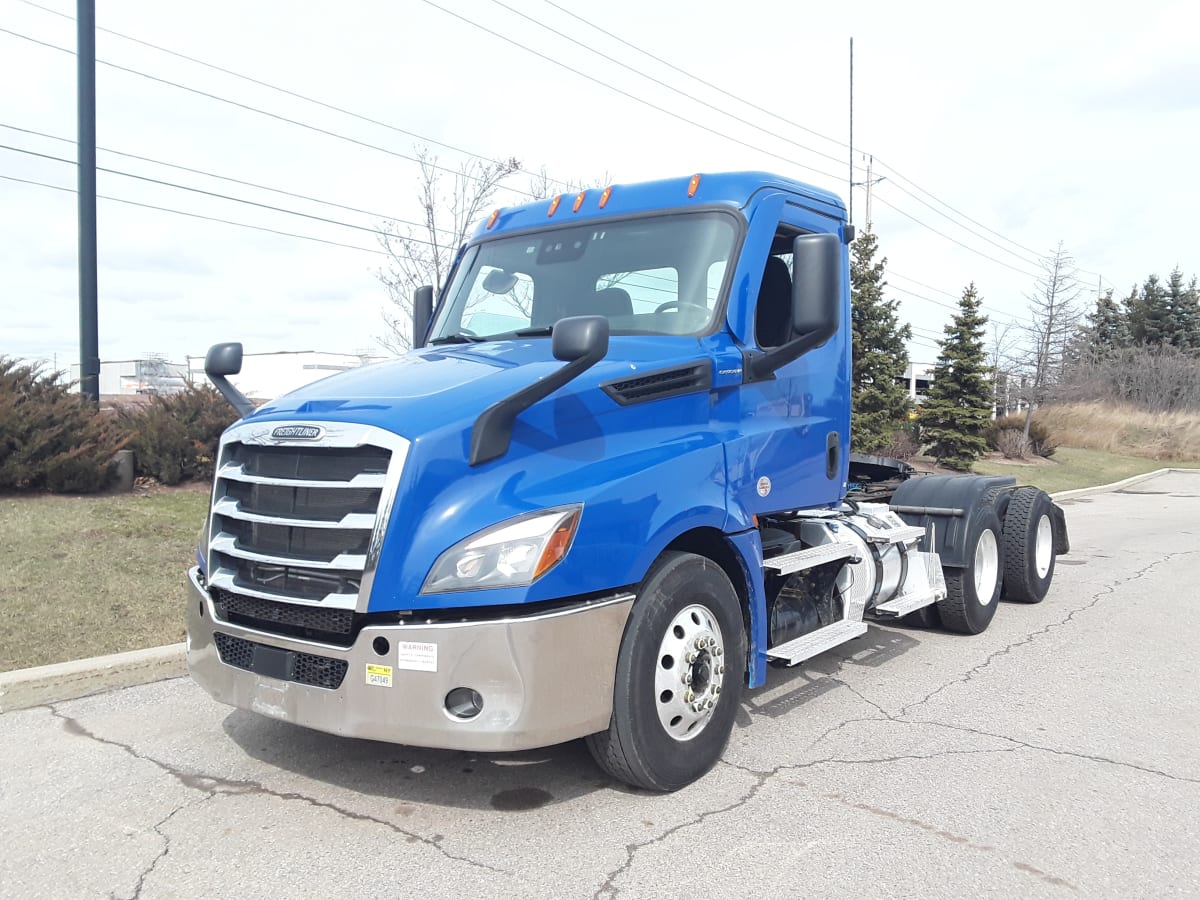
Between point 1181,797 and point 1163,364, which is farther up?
point 1163,364

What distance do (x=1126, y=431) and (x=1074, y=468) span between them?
1352 cm

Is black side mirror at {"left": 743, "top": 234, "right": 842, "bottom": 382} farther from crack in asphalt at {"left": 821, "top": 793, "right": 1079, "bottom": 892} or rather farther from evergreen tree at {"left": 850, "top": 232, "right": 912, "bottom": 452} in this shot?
evergreen tree at {"left": 850, "top": 232, "right": 912, "bottom": 452}

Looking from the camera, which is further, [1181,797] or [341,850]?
[1181,797]

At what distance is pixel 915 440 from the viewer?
2828 centimetres

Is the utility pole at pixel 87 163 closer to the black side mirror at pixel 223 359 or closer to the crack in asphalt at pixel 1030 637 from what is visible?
the black side mirror at pixel 223 359

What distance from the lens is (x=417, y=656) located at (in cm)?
354

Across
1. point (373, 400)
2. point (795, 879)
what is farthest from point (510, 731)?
point (373, 400)

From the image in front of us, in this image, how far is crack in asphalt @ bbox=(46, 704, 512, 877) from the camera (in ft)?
12.1

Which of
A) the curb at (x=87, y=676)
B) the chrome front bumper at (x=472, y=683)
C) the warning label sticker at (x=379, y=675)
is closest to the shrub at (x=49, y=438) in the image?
the curb at (x=87, y=676)

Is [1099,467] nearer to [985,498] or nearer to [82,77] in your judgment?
[985,498]

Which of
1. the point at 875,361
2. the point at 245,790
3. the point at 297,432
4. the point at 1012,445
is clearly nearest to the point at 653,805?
the point at 245,790

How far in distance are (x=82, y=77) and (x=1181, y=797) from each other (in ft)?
42.3

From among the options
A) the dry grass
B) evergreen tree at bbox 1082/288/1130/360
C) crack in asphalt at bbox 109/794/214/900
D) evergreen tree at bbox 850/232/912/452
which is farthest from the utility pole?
evergreen tree at bbox 1082/288/1130/360

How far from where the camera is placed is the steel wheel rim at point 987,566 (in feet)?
25.1
